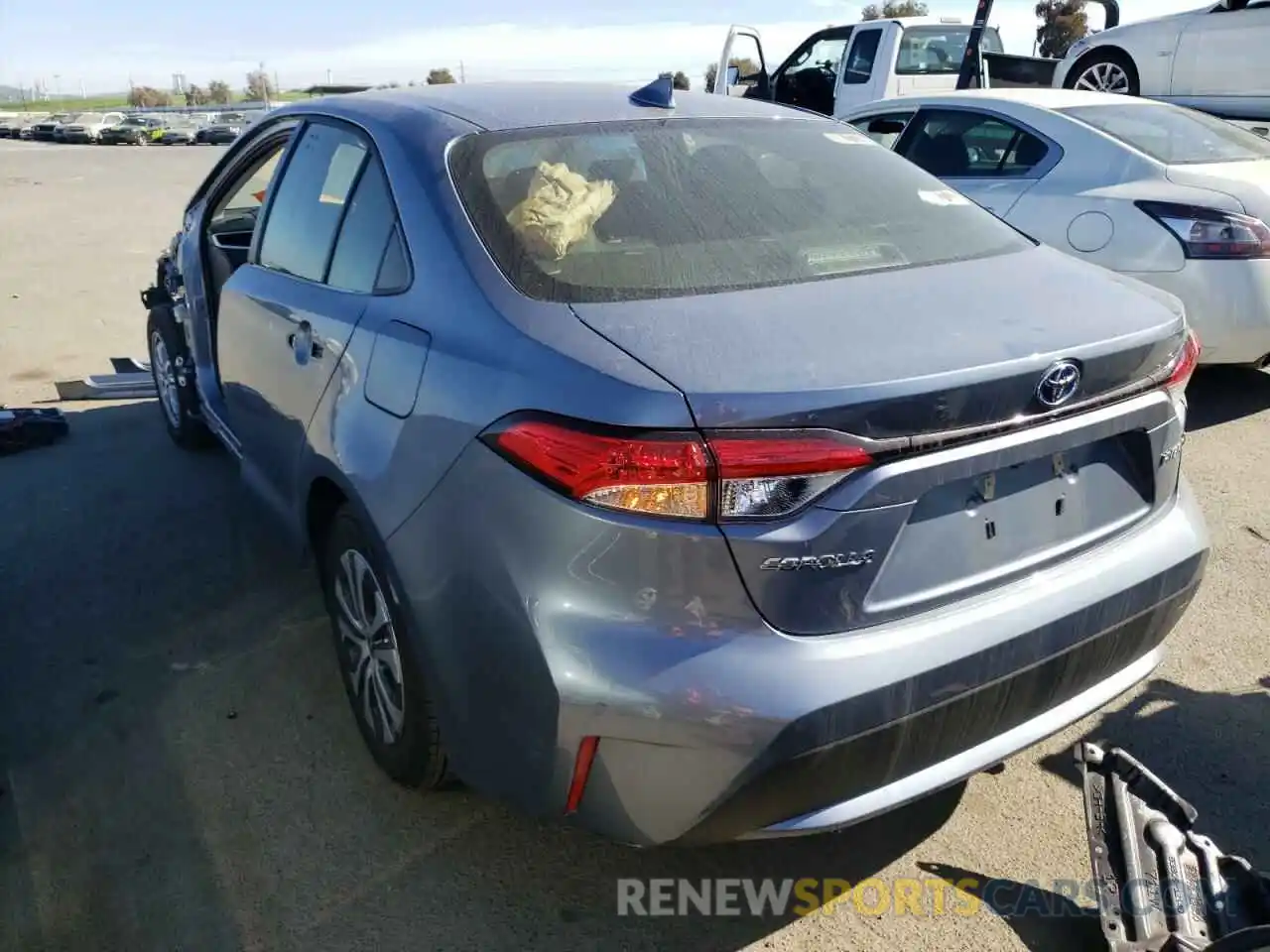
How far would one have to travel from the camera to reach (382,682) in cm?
260

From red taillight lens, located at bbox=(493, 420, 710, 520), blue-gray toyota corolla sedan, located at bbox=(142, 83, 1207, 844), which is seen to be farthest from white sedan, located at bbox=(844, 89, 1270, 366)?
red taillight lens, located at bbox=(493, 420, 710, 520)

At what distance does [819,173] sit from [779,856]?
177cm

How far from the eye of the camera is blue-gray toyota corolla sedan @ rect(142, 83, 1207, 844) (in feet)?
5.95

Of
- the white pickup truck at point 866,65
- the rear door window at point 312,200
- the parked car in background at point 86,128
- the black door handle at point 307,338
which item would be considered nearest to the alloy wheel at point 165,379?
the rear door window at point 312,200

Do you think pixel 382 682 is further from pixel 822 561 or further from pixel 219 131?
pixel 219 131

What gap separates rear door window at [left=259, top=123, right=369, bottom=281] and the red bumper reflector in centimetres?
164

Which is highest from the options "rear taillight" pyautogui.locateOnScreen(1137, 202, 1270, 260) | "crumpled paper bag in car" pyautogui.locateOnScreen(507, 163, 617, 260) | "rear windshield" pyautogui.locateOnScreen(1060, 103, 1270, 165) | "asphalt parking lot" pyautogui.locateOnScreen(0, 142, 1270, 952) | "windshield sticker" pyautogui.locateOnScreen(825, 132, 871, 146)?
"windshield sticker" pyautogui.locateOnScreen(825, 132, 871, 146)

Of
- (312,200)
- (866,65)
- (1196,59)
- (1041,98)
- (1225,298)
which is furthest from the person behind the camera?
(866,65)

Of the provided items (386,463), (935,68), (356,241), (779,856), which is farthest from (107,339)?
(935,68)

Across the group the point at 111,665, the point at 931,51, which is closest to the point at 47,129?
the point at 931,51

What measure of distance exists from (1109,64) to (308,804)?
33.2 ft

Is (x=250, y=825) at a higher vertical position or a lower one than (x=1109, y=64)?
lower

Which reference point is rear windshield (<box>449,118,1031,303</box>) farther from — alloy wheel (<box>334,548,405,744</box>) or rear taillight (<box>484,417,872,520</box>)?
alloy wheel (<box>334,548,405,744</box>)

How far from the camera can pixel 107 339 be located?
7645 millimetres
